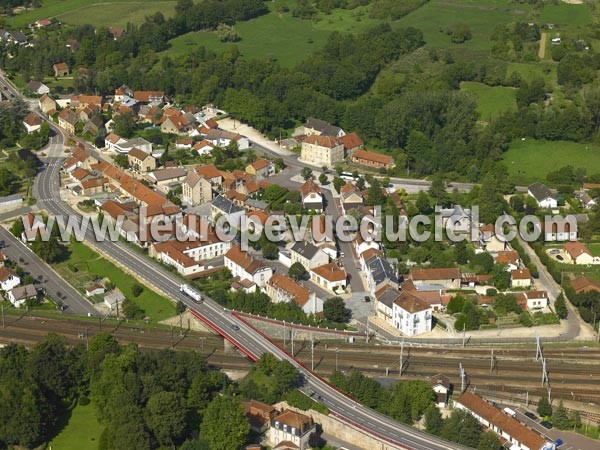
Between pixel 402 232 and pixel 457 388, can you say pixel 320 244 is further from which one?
pixel 457 388

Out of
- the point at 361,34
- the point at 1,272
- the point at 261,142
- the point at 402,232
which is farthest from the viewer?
the point at 361,34

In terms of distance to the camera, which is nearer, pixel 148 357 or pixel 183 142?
pixel 148 357

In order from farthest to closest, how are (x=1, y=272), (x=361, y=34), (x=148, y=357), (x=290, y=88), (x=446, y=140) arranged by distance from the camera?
(x=361, y=34)
(x=290, y=88)
(x=446, y=140)
(x=1, y=272)
(x=148, y=357)

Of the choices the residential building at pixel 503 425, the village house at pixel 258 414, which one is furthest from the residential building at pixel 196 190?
the residential building at pixel 503 425

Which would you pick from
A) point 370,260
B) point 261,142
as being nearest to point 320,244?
point 370,260

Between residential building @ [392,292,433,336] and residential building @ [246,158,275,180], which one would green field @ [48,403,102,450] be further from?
residential building @ [246,158,275,180]

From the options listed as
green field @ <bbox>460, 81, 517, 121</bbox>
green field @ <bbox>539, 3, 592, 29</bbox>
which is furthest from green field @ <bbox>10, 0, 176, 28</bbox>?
green field @ <bbox>539, 3, 592, 29</bbox>

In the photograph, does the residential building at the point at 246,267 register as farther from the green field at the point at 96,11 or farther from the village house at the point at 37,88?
the green field at the point at 96,11
